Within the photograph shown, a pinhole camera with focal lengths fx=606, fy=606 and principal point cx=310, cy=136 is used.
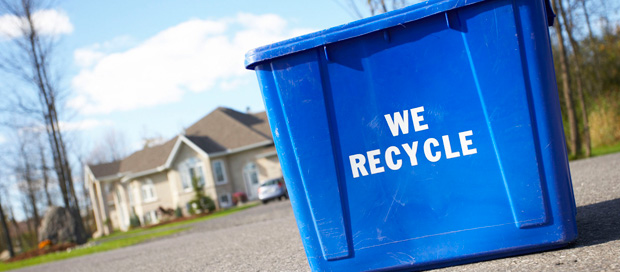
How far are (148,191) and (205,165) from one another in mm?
7621

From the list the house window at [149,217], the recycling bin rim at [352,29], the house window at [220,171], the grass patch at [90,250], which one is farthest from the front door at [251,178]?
the recycling bin rim at [352,29]

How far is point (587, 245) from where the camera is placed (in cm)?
410

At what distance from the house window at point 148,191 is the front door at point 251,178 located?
8.54m

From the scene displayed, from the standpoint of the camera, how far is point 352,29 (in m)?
3.98

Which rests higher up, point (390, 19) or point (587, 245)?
point (390, 19)

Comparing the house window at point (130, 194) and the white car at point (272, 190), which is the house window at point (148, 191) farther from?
the white car at point (272, 190)

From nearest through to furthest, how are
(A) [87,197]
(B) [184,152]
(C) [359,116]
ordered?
(C) [359,116], (B) [184,152], (A) [87,197]

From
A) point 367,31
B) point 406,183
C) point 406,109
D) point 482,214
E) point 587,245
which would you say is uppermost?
point 367,31

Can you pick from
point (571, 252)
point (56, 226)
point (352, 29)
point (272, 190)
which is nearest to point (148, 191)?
point (56, 226)

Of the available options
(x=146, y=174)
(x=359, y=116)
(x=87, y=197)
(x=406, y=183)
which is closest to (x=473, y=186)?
(x=406, y=183)

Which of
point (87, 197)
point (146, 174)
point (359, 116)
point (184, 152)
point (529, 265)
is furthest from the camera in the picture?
point (87, 197)

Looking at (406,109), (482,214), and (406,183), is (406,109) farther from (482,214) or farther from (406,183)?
(482,214)

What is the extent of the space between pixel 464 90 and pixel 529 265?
1.16 m

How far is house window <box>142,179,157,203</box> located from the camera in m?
47.0
